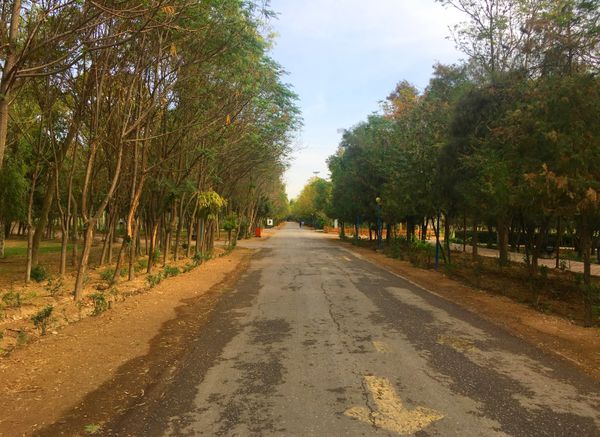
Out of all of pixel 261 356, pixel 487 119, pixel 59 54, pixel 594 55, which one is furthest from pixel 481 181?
pixel 59 54

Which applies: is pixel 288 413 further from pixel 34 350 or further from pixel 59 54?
pixel 59 54

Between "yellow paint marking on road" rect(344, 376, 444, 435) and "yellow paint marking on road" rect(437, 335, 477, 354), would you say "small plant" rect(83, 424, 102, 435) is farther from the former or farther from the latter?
"yellow paint marking on road" rect(437, 335, 477, 354)

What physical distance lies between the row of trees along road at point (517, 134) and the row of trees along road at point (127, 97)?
235 inches

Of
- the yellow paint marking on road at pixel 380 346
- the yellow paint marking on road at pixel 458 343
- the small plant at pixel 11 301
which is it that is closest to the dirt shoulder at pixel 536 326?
the yellow paint marking on road at pixel 458 343

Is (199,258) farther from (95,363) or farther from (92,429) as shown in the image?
(92,429)

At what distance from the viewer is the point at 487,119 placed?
15203mm

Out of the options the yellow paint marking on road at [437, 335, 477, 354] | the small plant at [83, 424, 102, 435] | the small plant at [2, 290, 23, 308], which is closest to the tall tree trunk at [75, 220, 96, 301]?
the small plant at [2, 290, 23, 308]

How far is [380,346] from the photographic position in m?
7.07

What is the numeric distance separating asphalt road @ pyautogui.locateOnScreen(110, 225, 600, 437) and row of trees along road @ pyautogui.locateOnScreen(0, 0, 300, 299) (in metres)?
4.49

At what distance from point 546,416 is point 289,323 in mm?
4878

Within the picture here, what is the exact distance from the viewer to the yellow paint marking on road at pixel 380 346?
683 centimetres

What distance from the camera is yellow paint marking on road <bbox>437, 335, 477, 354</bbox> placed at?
6980 mm

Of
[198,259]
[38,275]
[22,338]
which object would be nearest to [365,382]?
[22,338]

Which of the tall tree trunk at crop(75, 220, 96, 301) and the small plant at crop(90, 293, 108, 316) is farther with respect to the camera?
the tall tree trunk at crop(75, 220, 96, 301)
